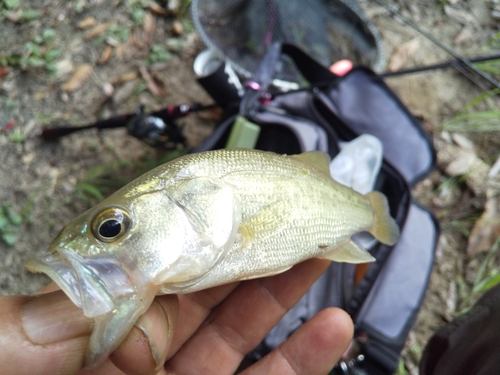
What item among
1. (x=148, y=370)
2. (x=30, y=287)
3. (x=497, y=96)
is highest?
(x=148, y=370)

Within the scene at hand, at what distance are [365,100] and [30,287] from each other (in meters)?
2.68

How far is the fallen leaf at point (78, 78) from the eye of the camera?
3.29m

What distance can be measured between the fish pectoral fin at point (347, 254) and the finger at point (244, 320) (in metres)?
0.13

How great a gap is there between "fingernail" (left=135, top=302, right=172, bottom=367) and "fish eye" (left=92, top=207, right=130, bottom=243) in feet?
1.04

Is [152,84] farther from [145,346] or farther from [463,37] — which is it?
[463,37]

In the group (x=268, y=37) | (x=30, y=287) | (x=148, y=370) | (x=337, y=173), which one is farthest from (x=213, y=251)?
(x=268, y=37)

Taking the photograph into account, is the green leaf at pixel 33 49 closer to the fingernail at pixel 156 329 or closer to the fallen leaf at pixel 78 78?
the fallen leaf at pixel 78 78

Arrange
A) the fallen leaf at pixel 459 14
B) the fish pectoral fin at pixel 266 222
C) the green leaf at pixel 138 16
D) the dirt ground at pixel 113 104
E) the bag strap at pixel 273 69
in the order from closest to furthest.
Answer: the fish pectoral fin at pixel 266 222 → the bag strap at pixel 273 69 → the dirt ground at pixel 113 104 → the green leaf at pixel 138 16 → the fallen leaf at pixel 459 14

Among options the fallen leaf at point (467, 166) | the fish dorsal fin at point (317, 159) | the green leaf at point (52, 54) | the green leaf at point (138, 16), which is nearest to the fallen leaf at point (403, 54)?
the fallen leaf at point (467, 166)

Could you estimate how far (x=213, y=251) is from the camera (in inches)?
55.6

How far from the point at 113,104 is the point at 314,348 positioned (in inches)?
101

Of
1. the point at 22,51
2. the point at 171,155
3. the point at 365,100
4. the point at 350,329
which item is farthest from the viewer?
the point at 22,51

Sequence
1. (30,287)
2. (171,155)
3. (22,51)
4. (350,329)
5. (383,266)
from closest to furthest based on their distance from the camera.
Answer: (350,329), (383,266), (30,287), (171,155), (22,51)

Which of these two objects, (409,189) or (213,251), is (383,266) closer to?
(409,189)
